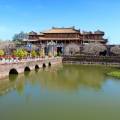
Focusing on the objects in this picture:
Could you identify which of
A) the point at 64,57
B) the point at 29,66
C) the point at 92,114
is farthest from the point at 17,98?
the point at 64,57

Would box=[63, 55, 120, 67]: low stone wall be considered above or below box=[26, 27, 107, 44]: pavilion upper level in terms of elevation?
below

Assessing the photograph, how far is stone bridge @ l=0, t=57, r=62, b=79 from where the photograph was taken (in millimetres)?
35375

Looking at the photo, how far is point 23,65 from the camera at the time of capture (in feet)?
142

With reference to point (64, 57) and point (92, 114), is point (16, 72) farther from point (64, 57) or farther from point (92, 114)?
point (64, 57)

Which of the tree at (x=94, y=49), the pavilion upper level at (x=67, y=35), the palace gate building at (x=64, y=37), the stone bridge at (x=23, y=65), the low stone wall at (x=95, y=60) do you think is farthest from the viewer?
the pavilion upper level at (x=67, y=35)

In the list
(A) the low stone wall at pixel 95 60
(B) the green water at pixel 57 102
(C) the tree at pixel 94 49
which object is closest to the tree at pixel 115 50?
(C) the tree at pixel 94 49

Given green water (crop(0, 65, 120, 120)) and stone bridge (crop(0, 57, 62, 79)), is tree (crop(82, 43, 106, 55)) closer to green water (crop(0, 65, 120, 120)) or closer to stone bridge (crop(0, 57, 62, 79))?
stone bridge (crop(0, 57, 62, 79))

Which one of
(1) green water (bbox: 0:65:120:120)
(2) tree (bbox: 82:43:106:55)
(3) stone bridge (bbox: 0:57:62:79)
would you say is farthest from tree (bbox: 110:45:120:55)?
(1) green water (bbox: 0:65:120:120)

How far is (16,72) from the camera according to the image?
40438 millimetres

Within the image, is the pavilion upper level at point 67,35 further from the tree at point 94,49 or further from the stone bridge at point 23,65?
the stone bridge at point 23,65

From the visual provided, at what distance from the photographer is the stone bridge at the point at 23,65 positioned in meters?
35.4

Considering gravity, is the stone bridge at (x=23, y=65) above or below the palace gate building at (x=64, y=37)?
below

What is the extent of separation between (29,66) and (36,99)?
2254 cm

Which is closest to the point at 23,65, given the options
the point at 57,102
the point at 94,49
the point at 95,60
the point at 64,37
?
the point at 57,102
